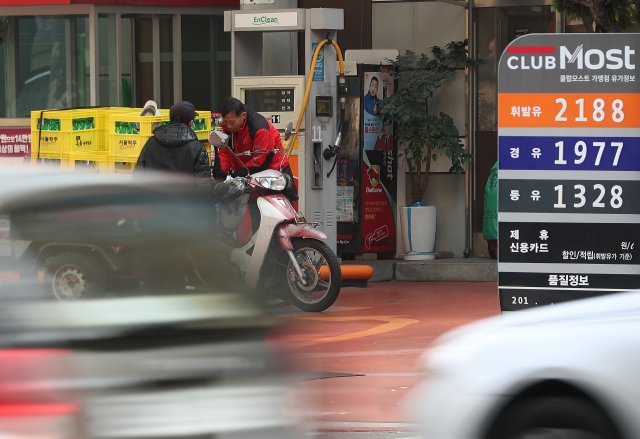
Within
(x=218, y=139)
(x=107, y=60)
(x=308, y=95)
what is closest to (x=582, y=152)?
(x=218, y=139)

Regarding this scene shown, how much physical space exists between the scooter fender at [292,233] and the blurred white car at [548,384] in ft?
19.1

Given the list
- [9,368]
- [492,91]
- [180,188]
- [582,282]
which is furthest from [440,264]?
[9,368]

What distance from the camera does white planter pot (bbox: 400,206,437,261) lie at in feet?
51.6

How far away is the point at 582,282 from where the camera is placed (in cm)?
850

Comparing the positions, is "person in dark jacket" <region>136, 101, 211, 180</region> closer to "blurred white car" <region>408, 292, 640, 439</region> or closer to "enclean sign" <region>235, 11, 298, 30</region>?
"enclean sign" <region>235, 11, 298, 30</region>

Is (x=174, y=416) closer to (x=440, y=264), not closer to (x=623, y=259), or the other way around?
(x=623, y=259)

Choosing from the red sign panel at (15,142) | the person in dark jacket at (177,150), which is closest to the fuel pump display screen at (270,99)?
the person in dark jacket at (177,150)

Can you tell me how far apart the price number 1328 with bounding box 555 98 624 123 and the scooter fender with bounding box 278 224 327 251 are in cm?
377

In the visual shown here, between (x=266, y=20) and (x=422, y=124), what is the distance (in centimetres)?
238

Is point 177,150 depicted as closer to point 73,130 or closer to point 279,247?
point 279,247

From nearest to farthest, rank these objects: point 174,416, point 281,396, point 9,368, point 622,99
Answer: point 9,368 → point 174,416 → point 281,396 → point 622,99

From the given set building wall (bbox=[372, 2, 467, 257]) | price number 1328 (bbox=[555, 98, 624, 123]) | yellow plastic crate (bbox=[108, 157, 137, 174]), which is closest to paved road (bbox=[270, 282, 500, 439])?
building wall (bbox=[372, 2, 467, 257])

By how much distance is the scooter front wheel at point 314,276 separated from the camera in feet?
38.8

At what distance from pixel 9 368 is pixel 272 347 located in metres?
1.04
